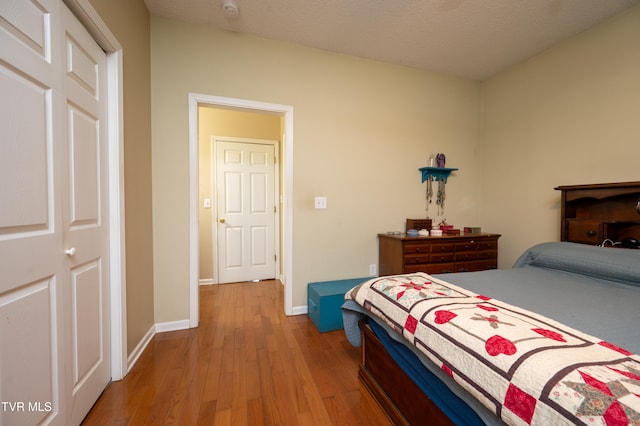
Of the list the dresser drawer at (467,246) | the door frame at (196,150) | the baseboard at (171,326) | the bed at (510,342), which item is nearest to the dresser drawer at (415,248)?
the dresser drawer at (467,246)

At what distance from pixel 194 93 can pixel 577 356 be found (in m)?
2.76

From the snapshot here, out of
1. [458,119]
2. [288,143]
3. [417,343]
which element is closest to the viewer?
[417,343]

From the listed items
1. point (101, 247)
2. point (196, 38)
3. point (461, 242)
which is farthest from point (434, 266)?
point (196, 38)

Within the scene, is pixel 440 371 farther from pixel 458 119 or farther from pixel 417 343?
pixel 458 119

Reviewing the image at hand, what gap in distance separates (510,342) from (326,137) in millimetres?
2240

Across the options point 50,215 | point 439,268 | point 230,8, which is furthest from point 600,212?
point 50,215

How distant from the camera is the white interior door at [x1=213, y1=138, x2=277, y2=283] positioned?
11.3 feet

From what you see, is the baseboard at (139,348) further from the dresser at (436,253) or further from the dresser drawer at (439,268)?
the dresser drawer at (439,268)

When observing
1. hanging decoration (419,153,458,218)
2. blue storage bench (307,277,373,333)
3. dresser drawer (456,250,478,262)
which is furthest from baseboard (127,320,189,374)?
hanging decoration (419,153,458,218)

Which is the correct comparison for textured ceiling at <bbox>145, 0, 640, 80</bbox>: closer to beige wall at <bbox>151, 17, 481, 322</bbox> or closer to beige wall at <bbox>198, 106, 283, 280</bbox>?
beige wall at <bbox>151, 17, 481, 322</bbox>

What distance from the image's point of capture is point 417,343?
3.09 feet

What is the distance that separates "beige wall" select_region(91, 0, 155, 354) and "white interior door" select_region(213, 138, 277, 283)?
54.4 inches

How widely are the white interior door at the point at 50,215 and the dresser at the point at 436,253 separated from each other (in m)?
2.32

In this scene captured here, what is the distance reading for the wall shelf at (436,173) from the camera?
114 inches
